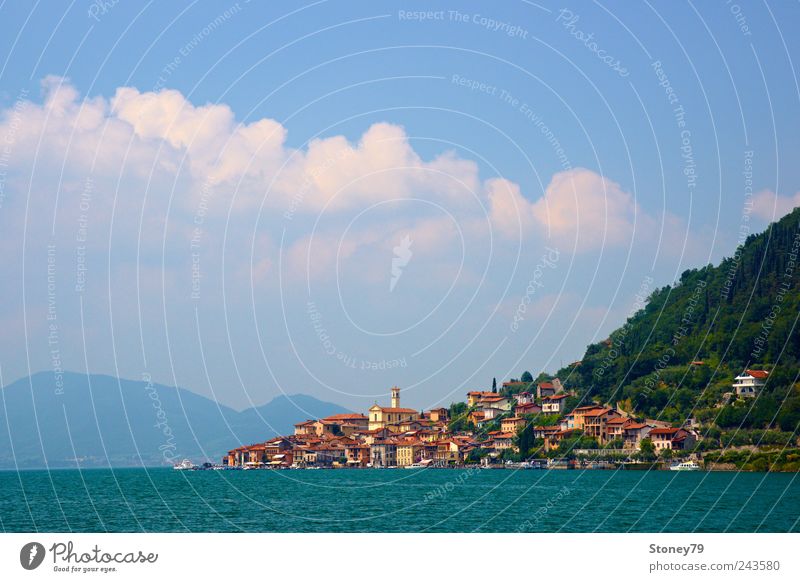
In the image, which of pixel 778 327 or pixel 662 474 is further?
pixel 778 327

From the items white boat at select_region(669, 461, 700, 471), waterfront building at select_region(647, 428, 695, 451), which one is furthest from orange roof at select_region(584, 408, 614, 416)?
white boat at select_region(669, 461, 700, 471)

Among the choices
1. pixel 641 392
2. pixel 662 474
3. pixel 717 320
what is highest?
pixel 717 320

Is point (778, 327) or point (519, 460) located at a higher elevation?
point (778, 327)

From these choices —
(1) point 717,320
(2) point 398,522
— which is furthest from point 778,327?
(2) point 398,522

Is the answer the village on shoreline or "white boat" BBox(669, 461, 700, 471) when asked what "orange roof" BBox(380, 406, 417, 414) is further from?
"white boat" BBox(669, 461, 700, 471)

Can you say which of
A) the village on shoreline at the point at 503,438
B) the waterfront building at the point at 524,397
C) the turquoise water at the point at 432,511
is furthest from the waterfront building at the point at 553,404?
the turquoise water at the point at 432,511
